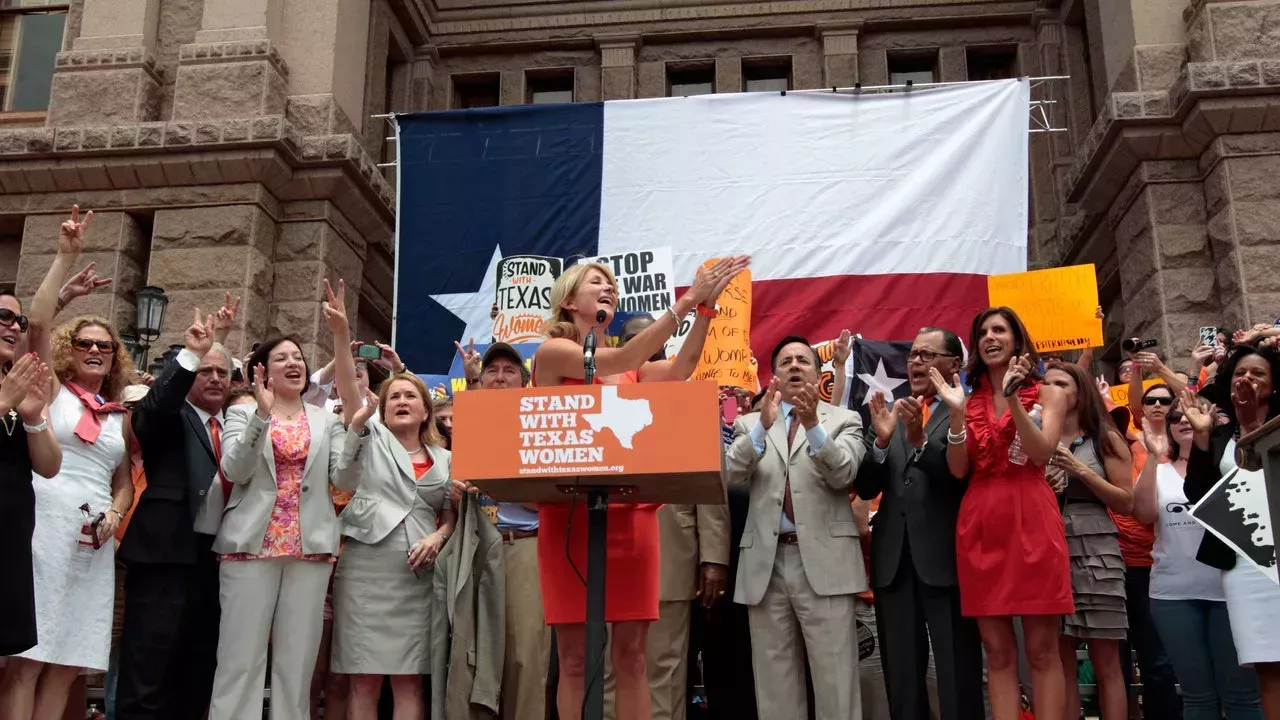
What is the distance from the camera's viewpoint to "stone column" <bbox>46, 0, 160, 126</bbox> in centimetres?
1047

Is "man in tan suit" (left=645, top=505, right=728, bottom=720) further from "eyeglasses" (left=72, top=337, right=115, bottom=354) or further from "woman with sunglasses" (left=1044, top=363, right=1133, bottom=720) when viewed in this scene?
"eyeglasses" (left=72, top=337, right=115, bottom=354)

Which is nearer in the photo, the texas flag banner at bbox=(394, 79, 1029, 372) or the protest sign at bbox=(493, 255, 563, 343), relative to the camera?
the protest sign at bbox=(493, 255, 563, 343)

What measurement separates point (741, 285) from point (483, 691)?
11.5 ft

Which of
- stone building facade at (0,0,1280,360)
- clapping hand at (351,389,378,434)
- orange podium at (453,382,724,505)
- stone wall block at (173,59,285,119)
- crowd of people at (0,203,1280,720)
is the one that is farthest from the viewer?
stone wall block at (173,59,285,119)

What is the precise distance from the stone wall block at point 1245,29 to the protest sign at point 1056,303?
3.35m

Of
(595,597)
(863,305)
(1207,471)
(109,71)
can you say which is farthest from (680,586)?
(109,71)

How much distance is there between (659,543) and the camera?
5059 millimetres

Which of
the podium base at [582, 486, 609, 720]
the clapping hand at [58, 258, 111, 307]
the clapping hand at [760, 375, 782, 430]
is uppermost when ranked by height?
the clapping hand at [58, 258, 111, 307]

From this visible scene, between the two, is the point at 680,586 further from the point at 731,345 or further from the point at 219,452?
the point at 219,452

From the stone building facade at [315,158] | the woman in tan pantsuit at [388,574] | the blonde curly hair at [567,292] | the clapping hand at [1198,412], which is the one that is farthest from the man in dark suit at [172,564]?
the stone building facade at [315,158]

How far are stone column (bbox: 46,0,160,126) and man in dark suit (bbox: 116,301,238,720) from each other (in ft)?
20.5

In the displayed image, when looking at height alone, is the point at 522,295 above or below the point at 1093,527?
above

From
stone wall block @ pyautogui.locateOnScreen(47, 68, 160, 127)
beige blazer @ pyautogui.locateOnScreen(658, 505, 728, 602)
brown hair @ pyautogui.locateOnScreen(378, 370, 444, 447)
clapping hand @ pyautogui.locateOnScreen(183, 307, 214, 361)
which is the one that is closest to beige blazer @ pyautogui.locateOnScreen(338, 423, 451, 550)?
brown hair @ pyautogui.locateOnScreen(378, 370, 444, 447)

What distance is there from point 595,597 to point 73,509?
2.72 m
